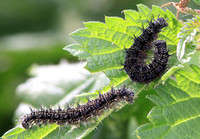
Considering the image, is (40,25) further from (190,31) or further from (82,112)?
(190,31)

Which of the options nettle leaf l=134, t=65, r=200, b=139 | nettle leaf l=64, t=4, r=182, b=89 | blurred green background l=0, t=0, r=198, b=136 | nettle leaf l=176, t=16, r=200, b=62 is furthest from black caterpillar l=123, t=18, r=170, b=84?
blurred green background l=0, t=0, r=198, b=136

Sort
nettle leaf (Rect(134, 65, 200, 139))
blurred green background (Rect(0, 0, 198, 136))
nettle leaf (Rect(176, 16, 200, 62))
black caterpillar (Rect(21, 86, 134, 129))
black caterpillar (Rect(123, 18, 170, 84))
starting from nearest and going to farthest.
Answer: nettle leaf (Rect(176, 16, 200, 62)) < nettle leaf (Rect(134, 65, 200, 139)) < black caterpillar (Rect(123, 18, 170, 84)) < black caterpillar (Rect(21, 86, 134, 129)) < blurred green background (Rect(0, 0, 198, 136))

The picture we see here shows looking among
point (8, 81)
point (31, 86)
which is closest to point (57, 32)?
point (8, 81)

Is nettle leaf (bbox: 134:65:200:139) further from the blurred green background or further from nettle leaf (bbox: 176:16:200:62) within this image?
the blurred green background

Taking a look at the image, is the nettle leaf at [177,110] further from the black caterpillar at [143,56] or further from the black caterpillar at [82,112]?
the black caterpillar at [82,112]

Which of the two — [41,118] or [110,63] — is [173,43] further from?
[41,118]
